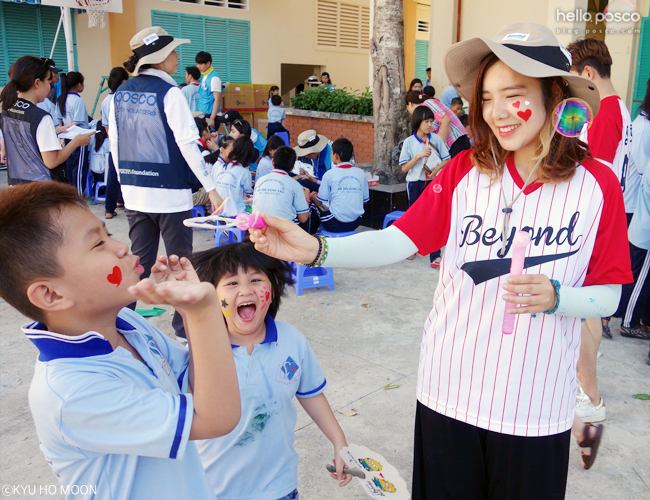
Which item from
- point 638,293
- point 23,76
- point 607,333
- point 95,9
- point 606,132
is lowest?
point 607,333

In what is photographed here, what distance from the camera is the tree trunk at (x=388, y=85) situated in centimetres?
736

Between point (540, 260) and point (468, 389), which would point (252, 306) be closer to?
point (468, 389)

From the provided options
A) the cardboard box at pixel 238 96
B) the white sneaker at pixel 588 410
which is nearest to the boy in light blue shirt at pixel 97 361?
the white sneaker at pixel 588 410

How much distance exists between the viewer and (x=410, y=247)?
1.68 m

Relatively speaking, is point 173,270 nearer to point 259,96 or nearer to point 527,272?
point 527,272

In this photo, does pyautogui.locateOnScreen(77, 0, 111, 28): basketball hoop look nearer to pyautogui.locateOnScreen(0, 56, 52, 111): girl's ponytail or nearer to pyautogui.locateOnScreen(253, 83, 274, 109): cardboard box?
pyautogui.locateOnScreen(253, 83, 274, 109): cardboard box

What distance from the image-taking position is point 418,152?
614 centimetres

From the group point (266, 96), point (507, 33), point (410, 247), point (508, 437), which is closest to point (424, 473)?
point (508, 437)

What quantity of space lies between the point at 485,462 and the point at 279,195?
144 inches

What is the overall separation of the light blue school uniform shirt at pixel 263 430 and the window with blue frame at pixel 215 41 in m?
14.1

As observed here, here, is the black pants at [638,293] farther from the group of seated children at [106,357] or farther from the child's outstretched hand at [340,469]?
the group of seated children at [106,357]

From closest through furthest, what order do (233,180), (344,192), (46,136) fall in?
(46,136)
(344,192)
(233,180)

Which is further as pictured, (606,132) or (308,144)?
(308,144)

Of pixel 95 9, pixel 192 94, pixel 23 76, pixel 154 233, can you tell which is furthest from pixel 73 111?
pixel 154 233
